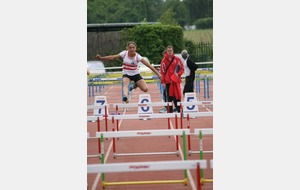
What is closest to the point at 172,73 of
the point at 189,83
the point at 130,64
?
the point at 189,83

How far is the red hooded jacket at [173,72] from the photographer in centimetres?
1151

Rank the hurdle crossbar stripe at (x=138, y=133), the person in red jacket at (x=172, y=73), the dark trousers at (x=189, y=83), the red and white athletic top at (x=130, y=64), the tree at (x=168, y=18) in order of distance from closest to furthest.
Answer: the hurdle crossbar stripe at (x=138, y=133) < the red and white athletic top at (x=130, y=64) < the person in red jacket at (x=172, y=73) < the dark trousers at (x=189, y=83) < the tree at (x=168, y=18)

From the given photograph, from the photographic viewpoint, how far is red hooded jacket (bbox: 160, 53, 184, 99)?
1151 cm

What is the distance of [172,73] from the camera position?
11.6m

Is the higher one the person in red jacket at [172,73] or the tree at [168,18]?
the tree at [168,18]

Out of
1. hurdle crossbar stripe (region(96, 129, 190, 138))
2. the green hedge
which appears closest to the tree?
the green hedge

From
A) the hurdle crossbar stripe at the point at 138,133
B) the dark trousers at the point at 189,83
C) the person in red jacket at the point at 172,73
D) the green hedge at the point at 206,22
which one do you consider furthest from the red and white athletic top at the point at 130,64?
the hurdle crossbar stripe at the point at 138,133

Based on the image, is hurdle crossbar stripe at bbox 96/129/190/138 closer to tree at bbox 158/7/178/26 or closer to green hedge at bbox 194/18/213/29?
green hedge at bbox 194/18/213/29

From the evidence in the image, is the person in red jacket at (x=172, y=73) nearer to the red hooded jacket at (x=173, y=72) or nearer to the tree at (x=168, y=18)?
the red hooded jacket at (x=173, y=72)

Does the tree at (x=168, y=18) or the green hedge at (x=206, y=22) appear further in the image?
the tree at (x=168, y=18)

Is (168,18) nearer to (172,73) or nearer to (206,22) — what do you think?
(172,73)

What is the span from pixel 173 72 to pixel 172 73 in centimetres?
3
